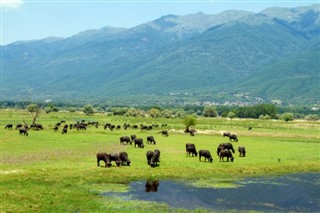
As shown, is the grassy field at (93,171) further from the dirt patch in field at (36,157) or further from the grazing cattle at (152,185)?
the grazing cattle at (152,185)

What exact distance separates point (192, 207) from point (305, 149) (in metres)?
36.5

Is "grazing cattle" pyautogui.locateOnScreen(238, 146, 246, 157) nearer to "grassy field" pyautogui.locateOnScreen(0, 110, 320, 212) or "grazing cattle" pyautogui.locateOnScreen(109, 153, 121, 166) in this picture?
"grassy field" pyautogui.locateOnScreen(0, 110, 320, 212)

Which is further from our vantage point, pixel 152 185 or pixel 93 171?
pixel 93 171

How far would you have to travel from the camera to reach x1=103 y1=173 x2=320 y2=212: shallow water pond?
28672mm

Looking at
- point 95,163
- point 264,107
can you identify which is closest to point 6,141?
point 95,163

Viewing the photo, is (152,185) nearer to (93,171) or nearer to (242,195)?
(93,171)

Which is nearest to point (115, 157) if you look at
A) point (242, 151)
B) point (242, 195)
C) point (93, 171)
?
point (93, 171)

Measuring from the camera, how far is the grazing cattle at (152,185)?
108 ft

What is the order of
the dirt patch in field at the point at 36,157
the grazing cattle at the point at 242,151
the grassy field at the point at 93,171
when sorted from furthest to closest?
the grazing cattle at the point at 242,151
the dirt patch in field at the point at 36,157
the grassy field at the point at 93,171

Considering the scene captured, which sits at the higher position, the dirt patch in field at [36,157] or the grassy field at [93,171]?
the dirt patch in field at [36,157]

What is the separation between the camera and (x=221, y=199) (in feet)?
98.7

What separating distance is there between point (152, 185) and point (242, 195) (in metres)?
7.58

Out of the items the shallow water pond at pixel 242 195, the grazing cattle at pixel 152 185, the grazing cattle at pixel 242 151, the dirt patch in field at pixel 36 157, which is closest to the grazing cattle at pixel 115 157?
the grazing cattle at pixel 152 185

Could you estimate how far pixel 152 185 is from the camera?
113 ft
